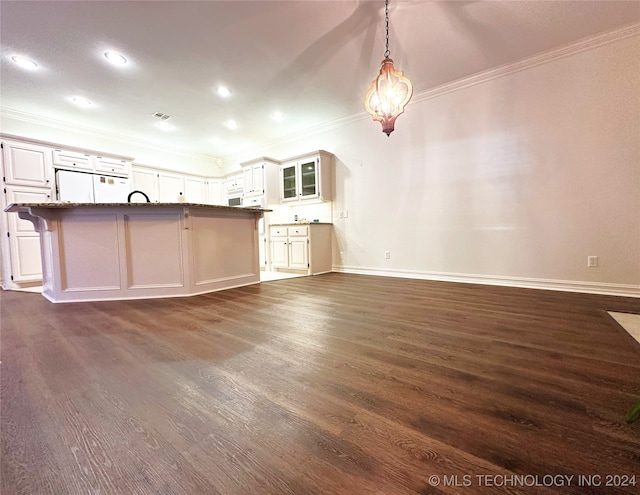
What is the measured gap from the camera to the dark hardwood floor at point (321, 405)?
2.48ft

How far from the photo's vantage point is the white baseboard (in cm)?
279

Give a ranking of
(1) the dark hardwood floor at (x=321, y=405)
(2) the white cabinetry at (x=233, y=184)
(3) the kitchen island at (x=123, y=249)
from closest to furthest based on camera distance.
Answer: (1) the dark hardwood floor at (x=321, y=405) < (3) the kitchen island at (x=123, y=249) < (2) the white cabinetry at (x=233, y=184)

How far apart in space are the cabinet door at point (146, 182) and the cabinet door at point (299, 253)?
10.6 feet

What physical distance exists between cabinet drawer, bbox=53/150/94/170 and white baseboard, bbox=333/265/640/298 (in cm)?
547

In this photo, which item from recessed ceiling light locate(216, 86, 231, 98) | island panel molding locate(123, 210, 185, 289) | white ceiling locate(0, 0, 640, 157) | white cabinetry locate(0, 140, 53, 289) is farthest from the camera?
white cabinetry locate(0, 140, 53, 289)

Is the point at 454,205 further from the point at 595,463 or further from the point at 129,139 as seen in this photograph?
the point at 129,139

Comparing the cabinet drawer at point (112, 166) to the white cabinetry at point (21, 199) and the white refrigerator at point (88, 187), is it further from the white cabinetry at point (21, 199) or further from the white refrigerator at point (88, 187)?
the white cabinetry at point (21, 199)

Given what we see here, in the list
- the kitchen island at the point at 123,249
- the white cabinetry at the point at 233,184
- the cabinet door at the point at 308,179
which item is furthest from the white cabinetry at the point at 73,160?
the cabinet door at the point at 308,179

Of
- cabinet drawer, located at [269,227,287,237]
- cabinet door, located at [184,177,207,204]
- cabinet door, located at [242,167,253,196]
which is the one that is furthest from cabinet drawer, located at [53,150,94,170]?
cabinet drawer, located at [269,227,287,237]

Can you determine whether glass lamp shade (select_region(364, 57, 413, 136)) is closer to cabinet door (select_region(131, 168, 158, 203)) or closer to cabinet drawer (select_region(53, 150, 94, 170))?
cabinet door (select_region(131, 168, 158, 203))

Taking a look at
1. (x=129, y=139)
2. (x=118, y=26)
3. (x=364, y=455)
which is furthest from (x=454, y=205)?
(x=129, y=139)

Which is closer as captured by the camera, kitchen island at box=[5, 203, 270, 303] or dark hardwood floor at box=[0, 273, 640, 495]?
dark hardwood floor at box=[0, 273, 640, 495]

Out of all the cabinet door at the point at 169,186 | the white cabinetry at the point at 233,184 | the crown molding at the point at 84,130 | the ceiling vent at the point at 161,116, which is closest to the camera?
the crown molding at the point at 84,130

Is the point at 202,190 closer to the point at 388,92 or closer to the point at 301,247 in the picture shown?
the point at 301,247
